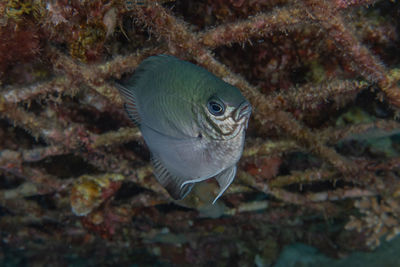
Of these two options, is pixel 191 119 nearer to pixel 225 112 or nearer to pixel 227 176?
pixel 225 112

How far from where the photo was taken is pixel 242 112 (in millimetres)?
1401

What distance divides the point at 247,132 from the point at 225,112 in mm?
2022

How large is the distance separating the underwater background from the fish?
837 millimetres

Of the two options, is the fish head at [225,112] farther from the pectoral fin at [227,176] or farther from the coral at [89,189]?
the coral at [89,189]

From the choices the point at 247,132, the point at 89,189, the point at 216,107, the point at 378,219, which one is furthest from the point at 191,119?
the point at 378,219

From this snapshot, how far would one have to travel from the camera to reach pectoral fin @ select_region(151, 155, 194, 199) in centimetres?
170

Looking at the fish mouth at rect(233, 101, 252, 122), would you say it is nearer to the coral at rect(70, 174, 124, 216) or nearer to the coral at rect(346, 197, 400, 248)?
the coral at rect(70, 174, 124, 216)

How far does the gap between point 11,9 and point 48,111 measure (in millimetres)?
1439

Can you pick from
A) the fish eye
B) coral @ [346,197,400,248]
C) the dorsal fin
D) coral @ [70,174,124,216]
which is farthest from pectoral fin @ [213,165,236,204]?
coral @ [346,197,400,248]

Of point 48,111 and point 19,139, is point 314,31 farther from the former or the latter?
point 19,139

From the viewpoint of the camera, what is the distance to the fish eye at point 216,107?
1417 mm

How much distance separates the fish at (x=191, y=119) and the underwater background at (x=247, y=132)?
837 millimetres

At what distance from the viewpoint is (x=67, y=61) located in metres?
2.52

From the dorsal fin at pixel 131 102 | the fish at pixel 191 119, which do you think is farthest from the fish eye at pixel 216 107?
the dorsal fin at pixel 131 102
